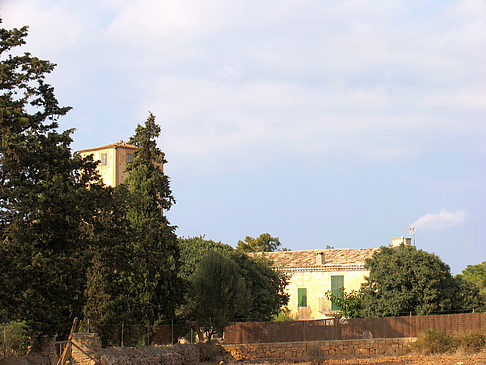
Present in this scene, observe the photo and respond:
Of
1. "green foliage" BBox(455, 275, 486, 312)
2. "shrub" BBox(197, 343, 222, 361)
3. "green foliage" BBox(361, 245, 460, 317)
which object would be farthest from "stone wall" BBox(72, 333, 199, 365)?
"green foliage" BBox(455, 275, 486, 312)

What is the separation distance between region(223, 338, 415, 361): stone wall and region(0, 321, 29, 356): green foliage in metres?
15.6

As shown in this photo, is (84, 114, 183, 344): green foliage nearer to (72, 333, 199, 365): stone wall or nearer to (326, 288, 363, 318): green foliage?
(72, 333, 199, 365): stone wall

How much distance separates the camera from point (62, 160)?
33.0 meters

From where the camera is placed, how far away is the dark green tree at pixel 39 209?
1180 inches

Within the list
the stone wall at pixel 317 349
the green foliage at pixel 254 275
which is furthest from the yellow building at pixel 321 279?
the stone wall at pixel 317 349

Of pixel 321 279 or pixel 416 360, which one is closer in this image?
Answer: pixel 416 360

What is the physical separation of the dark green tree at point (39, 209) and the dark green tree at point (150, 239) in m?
3.38

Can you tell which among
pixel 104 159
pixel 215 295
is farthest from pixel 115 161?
pixel 215 295

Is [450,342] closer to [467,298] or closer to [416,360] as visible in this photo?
[416,360]

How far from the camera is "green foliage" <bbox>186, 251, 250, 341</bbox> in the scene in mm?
44625

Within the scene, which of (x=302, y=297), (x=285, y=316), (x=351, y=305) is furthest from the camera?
(x=302, y=297)

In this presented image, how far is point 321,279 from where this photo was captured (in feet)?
213

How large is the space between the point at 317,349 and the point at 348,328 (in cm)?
319

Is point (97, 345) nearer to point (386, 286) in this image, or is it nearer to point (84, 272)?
point (84, 272)
